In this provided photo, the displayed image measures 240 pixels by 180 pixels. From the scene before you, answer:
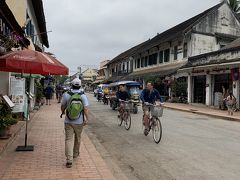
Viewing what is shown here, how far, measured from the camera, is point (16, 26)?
10047mm

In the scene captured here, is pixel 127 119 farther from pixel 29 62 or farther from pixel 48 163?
pixel 48 163

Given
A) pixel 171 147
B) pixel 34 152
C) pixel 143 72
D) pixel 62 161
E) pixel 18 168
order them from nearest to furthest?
pixel 18 168 → pixel 62 161 → pixel 34 152 → pixel 171 147 → pixel 143 72

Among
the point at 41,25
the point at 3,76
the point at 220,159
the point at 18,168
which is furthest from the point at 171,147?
the point at 41,25

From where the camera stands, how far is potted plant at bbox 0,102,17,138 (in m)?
9.24

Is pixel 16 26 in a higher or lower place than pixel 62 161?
higher

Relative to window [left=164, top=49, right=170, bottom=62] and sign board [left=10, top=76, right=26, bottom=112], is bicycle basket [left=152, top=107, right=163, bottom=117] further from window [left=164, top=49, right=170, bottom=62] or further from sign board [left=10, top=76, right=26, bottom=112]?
window [left=164, top=49, right=170, bottom=62]

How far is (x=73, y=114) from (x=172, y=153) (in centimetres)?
305

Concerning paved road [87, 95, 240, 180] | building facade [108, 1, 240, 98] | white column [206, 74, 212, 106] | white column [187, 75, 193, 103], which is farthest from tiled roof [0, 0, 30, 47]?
white column [187, 75, 193, 103]

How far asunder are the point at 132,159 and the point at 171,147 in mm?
1790

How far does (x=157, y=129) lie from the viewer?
10375 mm

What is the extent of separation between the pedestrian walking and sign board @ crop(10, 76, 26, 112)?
702cm

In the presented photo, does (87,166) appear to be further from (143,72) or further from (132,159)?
(143,72)

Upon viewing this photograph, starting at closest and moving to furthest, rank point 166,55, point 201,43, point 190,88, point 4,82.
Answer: point 4,82 < point 190,88 < point 201,43 < point 166,55

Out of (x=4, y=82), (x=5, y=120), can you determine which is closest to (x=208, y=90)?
(x=4, y=82)
